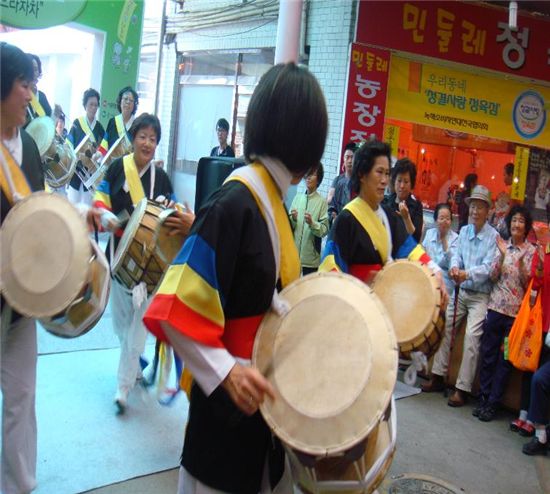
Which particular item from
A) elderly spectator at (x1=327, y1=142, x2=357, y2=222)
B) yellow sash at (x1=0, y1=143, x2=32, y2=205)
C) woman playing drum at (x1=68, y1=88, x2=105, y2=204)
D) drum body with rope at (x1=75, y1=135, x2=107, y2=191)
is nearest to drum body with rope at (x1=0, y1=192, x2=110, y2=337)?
yellow sash at (x1=0, y1=143, x2=32, y2=205)

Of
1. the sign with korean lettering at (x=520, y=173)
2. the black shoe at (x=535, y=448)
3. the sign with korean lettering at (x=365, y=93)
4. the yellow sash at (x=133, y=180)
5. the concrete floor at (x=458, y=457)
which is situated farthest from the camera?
the sign with korean lettering at (x=520, y=173)

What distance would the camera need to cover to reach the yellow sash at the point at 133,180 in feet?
12.0

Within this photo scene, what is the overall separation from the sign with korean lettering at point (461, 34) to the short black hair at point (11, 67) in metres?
5.61

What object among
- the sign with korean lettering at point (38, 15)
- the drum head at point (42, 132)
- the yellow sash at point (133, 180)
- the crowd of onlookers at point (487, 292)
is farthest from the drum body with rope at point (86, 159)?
the crowd of onlookers at point (487, 292)

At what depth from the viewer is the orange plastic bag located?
166 inches

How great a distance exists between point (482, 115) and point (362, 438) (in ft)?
24.5

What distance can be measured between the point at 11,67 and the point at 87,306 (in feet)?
3.17

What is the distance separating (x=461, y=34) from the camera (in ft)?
25.1

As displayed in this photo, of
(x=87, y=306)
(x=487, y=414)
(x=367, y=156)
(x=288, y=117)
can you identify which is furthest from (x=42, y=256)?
(x=487, y=414)

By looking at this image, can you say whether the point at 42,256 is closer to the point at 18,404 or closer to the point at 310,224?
the point at 18,404

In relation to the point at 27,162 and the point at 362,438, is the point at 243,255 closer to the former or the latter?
the point at 362,438

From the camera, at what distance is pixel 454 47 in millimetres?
7621

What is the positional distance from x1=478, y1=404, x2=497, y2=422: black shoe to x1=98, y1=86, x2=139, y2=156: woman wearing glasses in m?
4.56

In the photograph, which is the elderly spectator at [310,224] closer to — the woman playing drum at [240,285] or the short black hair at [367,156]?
the short black hair at [367,156]
